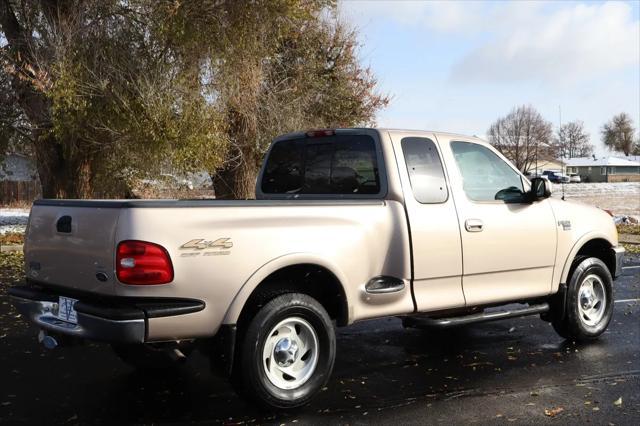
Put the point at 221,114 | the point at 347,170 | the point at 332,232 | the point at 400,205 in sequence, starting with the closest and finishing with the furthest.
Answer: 1. the point at 332,232
2. the point at 400,205
3. the point at 347,170
4. the point at 221,114

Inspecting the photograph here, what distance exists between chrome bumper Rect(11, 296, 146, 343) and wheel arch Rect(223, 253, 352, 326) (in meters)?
0.59

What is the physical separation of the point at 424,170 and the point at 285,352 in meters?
1.94

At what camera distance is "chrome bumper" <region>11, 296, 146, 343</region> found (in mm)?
3990

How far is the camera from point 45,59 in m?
13.3

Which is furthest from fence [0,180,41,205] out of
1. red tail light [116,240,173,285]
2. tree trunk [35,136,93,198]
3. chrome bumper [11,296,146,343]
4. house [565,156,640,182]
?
house [565,156,640,182]

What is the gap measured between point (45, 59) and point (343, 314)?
35.3ft

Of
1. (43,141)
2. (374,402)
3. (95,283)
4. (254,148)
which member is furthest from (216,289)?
(254,148)

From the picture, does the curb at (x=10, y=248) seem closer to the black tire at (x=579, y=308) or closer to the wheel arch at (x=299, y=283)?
the wheel arch at (x=299, y=283)

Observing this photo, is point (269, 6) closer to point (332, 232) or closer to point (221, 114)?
point (221, 114)

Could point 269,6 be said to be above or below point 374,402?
above

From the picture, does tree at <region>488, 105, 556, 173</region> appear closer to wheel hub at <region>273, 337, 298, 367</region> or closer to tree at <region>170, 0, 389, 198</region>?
tree at <region>170, 0, 389, 198</region>

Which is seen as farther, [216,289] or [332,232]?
[332,232]

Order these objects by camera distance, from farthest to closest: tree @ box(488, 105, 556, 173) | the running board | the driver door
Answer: tree @ box(488, 105, 556, 173)
the driver door
the running board

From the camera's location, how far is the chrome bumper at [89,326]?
399 centimetres
